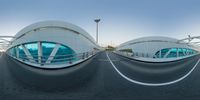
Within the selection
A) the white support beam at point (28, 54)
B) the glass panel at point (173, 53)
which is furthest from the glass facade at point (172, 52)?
the white support beam at point (28, 54)

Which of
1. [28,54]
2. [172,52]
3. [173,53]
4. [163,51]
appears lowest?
[28,54]

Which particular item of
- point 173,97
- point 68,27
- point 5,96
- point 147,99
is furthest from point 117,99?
point 68,27

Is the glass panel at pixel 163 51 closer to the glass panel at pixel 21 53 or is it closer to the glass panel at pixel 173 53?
the glass panel at pixel 173 53

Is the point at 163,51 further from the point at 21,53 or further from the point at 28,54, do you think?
the point at 21,53

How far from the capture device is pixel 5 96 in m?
5.51

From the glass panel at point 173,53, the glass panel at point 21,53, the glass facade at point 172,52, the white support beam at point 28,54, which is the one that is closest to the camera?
the white support beam at point 28,54

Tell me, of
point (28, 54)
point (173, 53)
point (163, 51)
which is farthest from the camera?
point (173, 53)

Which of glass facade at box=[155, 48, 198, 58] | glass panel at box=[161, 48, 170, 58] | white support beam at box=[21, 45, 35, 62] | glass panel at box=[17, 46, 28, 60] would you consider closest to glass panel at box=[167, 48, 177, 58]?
glass facade at box=[155, 48, 198, 58]

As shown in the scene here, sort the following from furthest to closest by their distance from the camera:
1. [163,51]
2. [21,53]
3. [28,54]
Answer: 1. [163,51]
2. [21,53]
3. [28,54]

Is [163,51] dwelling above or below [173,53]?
above

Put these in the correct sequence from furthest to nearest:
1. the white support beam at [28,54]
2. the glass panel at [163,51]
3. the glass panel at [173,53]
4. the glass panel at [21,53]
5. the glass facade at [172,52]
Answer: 1. the glass panel at [163,51]
2. the glass panel at [173,53]
3. the glass facade at [172,52]
4. the glass panel at [21,53]
5. the white support beam at [28,54]

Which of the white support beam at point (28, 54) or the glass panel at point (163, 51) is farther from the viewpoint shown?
the glass panel at point (163, 51)

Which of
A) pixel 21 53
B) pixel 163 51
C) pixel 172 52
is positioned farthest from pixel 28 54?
pixel 172 52

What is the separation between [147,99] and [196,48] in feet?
164
